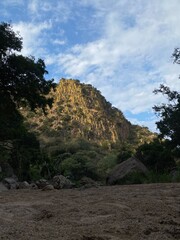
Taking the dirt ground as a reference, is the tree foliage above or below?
above

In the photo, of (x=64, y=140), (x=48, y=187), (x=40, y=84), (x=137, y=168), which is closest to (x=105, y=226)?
(x=48, y=187)

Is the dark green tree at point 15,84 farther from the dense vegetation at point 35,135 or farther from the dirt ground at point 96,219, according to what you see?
the dirt ground at point 96,219

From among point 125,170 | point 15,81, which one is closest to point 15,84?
point 15,81

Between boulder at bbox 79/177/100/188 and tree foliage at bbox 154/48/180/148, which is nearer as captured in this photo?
boulder at bbox 79/177/100/188

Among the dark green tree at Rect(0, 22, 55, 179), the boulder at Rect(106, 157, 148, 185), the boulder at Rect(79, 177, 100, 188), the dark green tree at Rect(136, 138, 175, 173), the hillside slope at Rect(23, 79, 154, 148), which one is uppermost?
the hillside slope at Rect(23, 79, 154, 148)

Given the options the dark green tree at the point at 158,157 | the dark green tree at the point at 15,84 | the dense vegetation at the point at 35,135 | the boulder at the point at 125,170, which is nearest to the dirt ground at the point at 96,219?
the dense vegetation at the point at 35,135

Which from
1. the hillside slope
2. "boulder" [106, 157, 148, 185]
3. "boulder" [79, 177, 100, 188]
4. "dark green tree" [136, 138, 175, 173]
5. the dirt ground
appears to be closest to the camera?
the dirt ground

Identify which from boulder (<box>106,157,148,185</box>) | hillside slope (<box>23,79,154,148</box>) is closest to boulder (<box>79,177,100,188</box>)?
boulder (<box>106,157,148,185</box>)

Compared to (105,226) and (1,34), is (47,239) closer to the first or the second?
(105,226)

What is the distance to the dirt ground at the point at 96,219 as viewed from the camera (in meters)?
3.67

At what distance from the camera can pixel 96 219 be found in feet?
14.3

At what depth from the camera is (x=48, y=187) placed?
9.19 m

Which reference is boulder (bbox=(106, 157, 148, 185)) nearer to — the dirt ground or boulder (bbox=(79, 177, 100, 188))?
boulder (bbox=(79, 177, 100, 188))

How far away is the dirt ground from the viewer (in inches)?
144
